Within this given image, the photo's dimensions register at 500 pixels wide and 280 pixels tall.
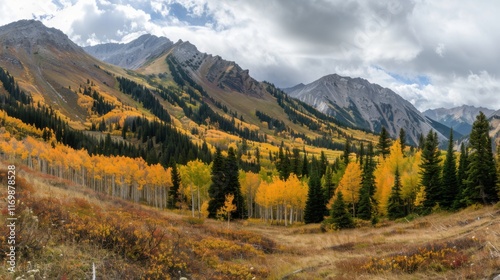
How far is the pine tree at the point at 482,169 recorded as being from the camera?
4719cm

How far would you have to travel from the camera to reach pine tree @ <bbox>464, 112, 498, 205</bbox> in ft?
155

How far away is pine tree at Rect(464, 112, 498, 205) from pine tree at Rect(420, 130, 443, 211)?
715cm

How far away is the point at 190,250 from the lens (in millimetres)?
16641

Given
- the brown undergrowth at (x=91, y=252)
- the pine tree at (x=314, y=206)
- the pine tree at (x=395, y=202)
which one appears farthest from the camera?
the pine tree at (x=314, y=206)

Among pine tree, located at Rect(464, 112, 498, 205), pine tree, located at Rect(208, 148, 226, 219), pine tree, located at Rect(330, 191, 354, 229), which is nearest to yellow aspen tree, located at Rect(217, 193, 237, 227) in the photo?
pine tree, located at Rect(208, 148, 226, 219)

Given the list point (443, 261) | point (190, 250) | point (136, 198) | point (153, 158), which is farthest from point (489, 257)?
point (153, 158)

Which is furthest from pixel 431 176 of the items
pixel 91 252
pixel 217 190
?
pixel 91 252

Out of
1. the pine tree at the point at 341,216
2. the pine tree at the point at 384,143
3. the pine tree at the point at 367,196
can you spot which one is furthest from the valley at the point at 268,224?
the pine tree at the point at 384,143

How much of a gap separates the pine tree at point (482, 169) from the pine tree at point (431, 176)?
7.15 m

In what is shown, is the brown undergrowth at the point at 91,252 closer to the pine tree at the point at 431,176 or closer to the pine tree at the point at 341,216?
the pine tree at the point at 341,216

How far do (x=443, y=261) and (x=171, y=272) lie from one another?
10466mm

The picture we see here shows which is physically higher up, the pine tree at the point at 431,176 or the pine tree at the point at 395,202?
the pine tree at the point at 431,176

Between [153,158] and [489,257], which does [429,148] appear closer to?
[489,257]

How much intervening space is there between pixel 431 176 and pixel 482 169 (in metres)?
Answer: 10.7
